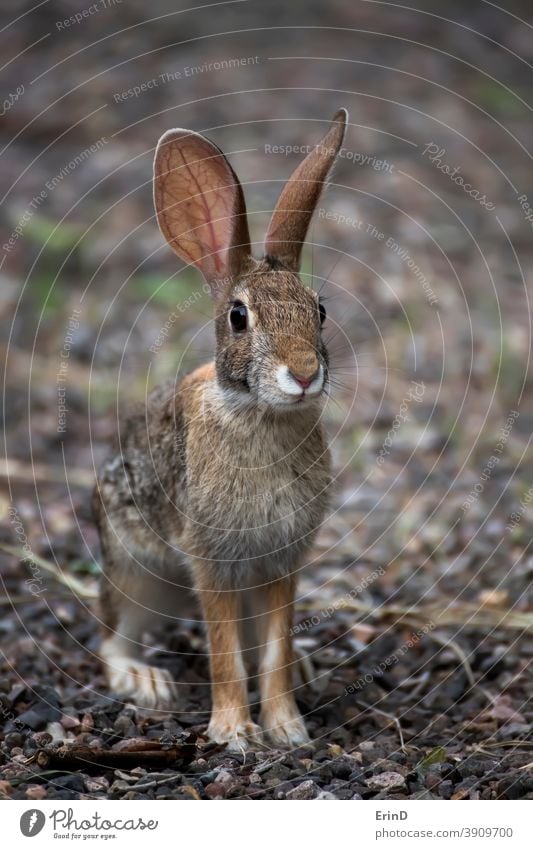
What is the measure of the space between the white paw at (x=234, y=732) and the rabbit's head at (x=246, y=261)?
986mm

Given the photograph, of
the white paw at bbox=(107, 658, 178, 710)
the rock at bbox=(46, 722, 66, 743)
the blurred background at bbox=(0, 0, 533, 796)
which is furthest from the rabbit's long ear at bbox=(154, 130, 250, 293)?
the rock at bbox=(46, 722, 66, 743)

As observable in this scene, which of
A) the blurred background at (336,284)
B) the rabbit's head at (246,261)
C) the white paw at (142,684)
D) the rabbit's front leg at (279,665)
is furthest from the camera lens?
the blurred background at (336,284)

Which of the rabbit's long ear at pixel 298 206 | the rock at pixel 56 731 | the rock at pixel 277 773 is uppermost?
the rabbit's long ear at pixel 298 206

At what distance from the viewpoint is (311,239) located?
20.6 feet

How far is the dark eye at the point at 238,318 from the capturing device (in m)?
3.54

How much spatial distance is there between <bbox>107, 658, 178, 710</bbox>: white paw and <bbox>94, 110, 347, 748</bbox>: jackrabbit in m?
0.01

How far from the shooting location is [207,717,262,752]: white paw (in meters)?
3.70

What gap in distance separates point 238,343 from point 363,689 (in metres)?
1.33

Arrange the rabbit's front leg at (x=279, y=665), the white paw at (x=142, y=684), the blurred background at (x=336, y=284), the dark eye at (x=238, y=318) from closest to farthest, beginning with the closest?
1. the dark eye at (x=238, y=318)
2. the rabbit's front leg at (x=279, y=665)
3. the white paw at (x=142, y=684)
4. the blurred background at (x=336, y=284)

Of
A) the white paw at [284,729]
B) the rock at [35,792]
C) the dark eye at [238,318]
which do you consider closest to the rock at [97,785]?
the rock at [35,792]

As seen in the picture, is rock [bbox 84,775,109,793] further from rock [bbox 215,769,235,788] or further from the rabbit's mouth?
the rabbit's mouth

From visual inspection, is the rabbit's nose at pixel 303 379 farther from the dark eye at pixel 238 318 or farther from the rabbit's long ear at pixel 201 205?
the rabbit's long ear at pixel 201 205

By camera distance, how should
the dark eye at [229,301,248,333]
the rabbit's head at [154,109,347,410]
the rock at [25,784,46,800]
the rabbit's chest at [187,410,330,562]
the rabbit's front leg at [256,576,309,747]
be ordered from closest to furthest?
1. the rock at [25,784,46,800]
2. the rabbit's head at [154,109,347,410]
3. the dark eye at [229,301,248,333]
4. the rabbit's chest at [187,410,330,562]
5. the rabbit's front leg at [256,576,309,747]
